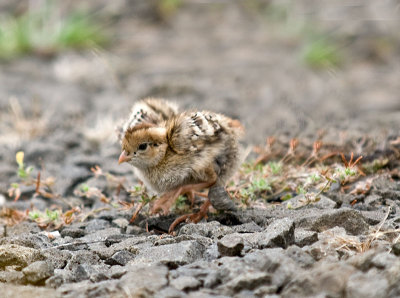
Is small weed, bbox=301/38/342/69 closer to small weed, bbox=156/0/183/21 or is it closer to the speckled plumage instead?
small weed, bbox=156/0/183/21

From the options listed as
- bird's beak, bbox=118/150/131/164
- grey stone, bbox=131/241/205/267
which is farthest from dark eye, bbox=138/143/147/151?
grey stone, bbox=131/241/205/267

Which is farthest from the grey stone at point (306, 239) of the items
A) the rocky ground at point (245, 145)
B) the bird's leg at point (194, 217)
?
the bird's leg at point (194, 217)

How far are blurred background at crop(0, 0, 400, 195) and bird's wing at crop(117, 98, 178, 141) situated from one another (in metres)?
1.36

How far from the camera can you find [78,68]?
10266mm

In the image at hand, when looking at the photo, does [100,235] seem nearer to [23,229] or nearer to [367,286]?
[23,229]

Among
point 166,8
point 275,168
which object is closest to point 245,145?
point 275,168

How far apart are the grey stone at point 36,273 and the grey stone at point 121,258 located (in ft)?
1.21

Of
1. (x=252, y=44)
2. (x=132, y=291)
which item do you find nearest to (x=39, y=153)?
(x=132, y=291)

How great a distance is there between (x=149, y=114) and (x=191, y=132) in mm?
634

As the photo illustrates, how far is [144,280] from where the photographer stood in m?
3.05

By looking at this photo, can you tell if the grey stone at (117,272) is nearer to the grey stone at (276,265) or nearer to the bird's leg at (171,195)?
the grey stone at (276,265)

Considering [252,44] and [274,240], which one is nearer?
[274,240]

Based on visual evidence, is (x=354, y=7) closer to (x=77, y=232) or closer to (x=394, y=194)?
(x=394, y=194)

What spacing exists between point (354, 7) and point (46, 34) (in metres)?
6.23
